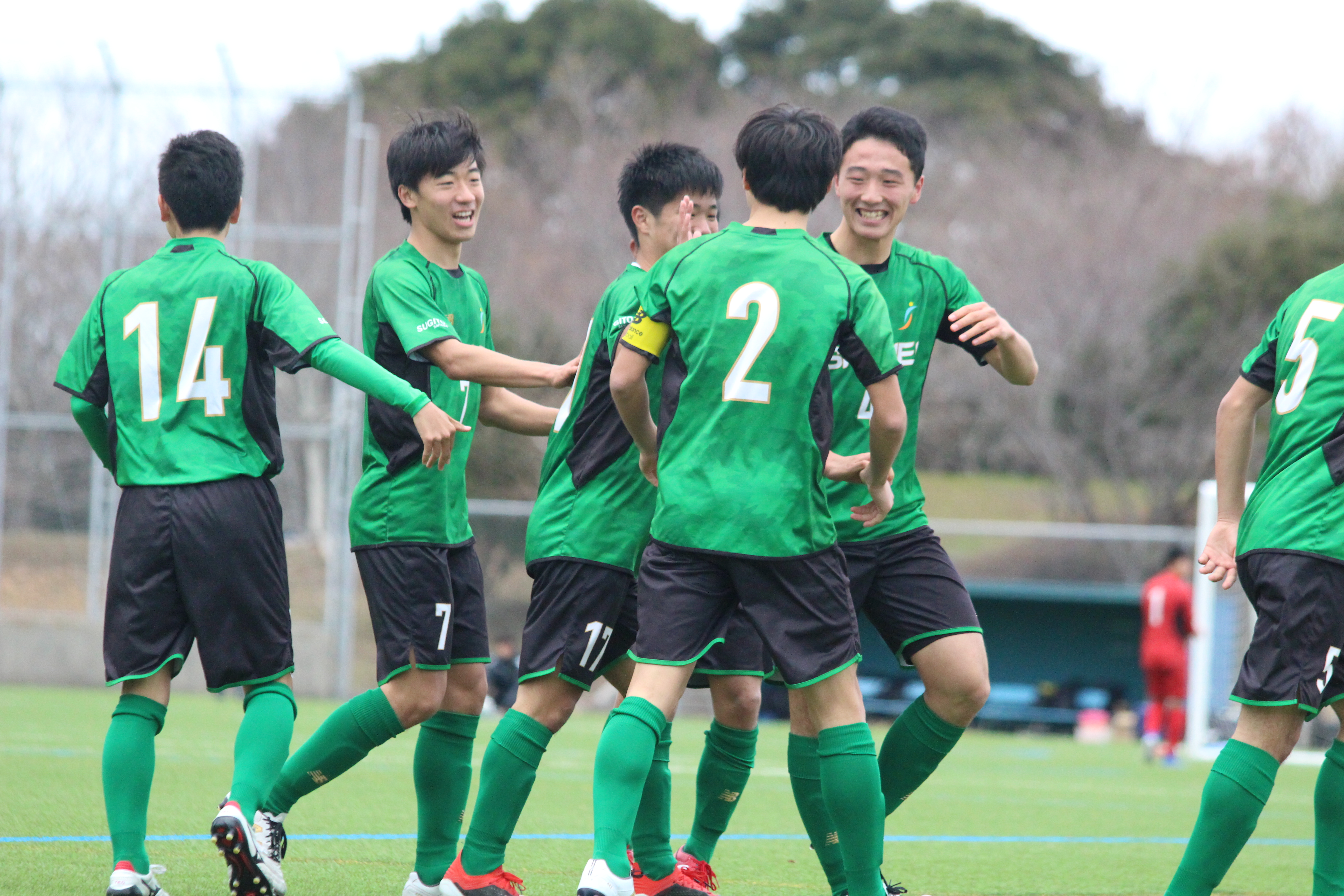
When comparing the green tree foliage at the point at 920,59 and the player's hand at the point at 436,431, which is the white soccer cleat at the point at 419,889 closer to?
the player's hand at the point at 436,431

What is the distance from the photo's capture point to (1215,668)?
Result: 16.5 meters

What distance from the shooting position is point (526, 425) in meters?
4.80

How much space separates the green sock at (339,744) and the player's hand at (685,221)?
1670 millimetres

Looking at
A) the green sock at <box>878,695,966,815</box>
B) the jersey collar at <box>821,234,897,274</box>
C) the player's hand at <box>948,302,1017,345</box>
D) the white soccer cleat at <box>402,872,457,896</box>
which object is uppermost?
the jersey collar at <box>821,234,897,274</box>

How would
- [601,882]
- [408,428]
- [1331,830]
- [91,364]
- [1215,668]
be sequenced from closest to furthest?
1. [601,882]
2. [1331,830]
3. [91,364]
4. [408,428]
5. [1215,668]

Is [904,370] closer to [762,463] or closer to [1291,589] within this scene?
[762,463]

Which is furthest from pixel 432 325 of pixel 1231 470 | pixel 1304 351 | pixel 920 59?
pixel 920 59

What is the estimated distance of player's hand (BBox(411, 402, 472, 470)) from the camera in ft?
13.0

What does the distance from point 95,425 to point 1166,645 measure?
39.5 ft

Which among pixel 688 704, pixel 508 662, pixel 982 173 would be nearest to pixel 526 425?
pixel 508 662

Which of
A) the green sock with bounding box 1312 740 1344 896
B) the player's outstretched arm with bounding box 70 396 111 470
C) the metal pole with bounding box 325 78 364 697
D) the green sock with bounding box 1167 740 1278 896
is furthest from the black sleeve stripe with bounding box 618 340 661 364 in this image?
the metal pole with bounding box 325 78 364 697

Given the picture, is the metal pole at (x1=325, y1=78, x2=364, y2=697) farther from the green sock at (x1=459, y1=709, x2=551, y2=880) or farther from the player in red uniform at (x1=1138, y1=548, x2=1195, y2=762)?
the green sock at (x1=459, y1=709, x2=551, y2=880)

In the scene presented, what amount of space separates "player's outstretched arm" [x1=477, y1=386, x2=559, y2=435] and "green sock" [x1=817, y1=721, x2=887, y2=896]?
59.0 inches

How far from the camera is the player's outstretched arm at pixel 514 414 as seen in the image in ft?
15.7
